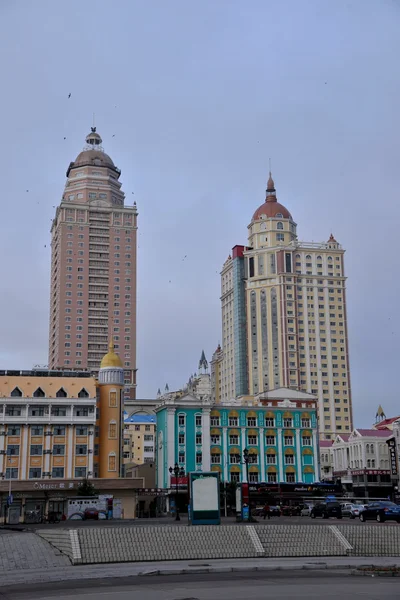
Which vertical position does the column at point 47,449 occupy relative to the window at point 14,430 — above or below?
below

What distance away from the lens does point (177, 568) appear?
24.0 meters

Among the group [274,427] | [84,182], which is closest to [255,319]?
[84,182]

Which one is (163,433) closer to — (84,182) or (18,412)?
(18,412)

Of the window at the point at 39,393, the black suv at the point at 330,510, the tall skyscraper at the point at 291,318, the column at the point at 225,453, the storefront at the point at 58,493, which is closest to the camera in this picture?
the black suv at the point at 330,510

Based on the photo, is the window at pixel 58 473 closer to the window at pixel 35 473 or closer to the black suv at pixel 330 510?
the window at pixel 35 473

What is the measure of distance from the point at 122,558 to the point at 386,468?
316 feet

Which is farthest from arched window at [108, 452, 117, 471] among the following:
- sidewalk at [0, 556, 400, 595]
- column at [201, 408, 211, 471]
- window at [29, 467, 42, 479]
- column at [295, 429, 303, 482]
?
sidewalk at [0, 556, 400, 595]

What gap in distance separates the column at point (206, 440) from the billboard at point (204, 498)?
190ft

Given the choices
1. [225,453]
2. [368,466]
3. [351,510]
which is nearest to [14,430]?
[225,453]

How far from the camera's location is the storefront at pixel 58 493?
7919 centimetres

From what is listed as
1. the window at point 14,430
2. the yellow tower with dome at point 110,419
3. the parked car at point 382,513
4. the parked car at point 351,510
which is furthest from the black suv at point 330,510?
the window at point 14,430

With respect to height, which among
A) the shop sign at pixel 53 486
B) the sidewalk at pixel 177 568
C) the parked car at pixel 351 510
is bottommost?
the parked car at pixel 351 510

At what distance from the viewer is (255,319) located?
16788 cm

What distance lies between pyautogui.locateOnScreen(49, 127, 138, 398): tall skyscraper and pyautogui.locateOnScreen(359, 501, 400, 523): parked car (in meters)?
111
